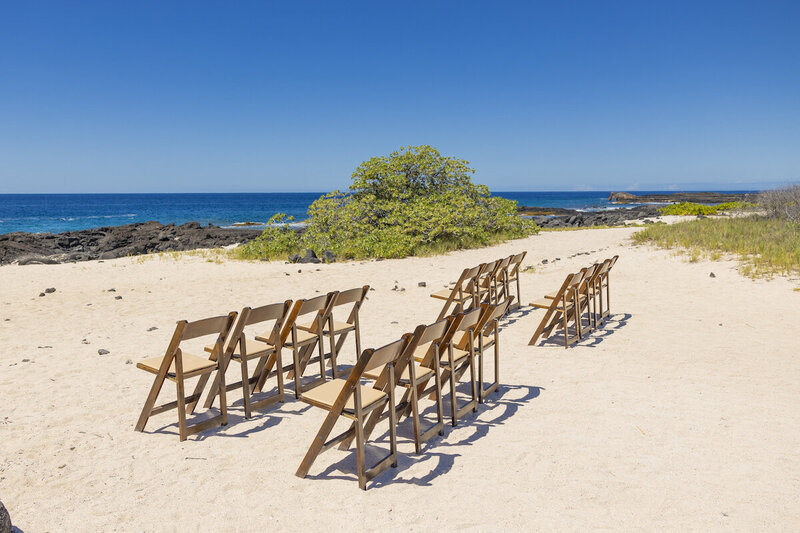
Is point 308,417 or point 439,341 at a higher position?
point 439,341

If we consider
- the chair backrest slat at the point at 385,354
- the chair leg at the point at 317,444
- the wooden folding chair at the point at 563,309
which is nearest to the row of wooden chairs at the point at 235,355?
the chair leg at the point at 317,444

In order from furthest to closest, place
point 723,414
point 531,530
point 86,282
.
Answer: point 86,282
point 723,414
point 531,530

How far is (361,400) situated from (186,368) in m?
1.66

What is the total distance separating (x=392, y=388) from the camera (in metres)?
3.54

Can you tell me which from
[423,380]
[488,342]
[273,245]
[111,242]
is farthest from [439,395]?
[111,242]

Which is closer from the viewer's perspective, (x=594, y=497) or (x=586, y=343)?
(x=594, y=497)

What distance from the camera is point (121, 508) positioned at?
3.27m

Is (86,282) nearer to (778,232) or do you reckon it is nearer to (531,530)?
(531,530)

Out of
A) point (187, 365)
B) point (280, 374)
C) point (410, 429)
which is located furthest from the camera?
point (280, 374)

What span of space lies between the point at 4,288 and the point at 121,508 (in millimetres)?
11774

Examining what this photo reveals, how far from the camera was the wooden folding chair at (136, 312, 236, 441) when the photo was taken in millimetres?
4027

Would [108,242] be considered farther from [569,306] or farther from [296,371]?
[569,306]

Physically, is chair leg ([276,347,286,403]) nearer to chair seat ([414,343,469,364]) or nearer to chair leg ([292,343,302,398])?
chair leg ([292,343,302,398])

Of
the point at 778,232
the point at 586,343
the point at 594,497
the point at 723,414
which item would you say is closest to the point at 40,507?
the point at 594,497
